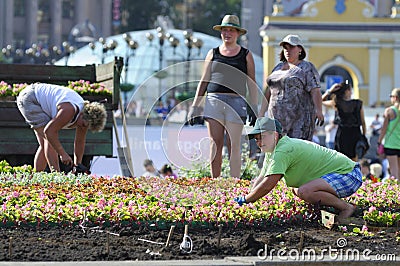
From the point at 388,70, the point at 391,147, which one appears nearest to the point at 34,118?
the point at 391,147

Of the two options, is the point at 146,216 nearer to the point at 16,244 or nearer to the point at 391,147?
the point at 16,244

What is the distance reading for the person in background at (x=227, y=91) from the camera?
11.9 m

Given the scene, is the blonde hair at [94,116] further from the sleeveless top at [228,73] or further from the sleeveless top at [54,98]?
the sleeveless top at [228,73]

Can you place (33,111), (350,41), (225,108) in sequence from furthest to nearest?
(350,41)
(33,111)
(225,108)

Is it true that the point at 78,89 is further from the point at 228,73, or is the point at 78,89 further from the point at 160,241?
the point at 160,241

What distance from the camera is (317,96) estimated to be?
1194cm

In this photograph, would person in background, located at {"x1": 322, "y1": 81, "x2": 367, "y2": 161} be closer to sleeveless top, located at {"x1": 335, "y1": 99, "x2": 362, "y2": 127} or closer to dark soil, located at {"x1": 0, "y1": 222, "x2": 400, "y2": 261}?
sleeveless top, located at {"x1": 335, "y1": 99, "x2": 362, "y2": 127}

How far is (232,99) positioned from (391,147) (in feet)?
14.1

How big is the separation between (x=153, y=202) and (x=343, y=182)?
5.28 ft

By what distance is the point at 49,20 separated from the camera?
108 m

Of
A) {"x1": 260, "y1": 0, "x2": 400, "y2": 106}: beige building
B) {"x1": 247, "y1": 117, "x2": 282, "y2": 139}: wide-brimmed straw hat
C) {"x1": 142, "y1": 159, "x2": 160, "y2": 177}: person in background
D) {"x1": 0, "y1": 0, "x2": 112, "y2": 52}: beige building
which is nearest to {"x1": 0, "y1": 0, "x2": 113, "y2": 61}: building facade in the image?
{"x1": 0, "y1": 0, "x2": 112, "y2": 52}: beige building

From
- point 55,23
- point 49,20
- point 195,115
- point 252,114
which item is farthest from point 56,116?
point 49,20

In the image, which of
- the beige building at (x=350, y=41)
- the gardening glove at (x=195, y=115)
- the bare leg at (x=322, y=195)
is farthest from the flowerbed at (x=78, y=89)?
the beige building at (x=350, y=41)

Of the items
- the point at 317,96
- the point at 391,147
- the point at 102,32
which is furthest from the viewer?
the point at 102,32
